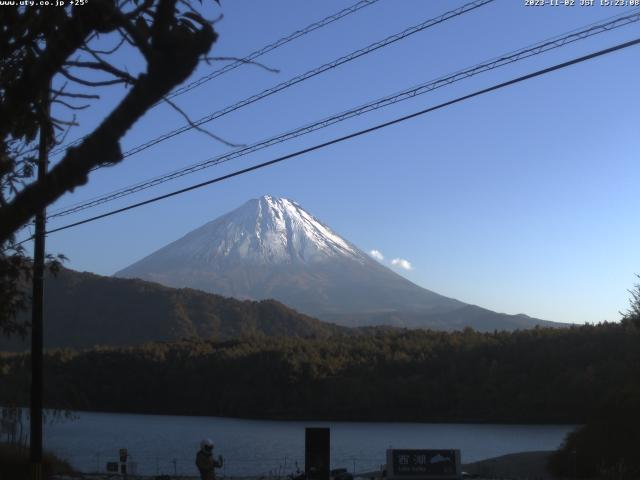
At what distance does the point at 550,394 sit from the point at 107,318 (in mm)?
61244

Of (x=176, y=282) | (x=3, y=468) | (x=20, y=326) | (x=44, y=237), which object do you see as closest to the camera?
(x=20, y=326)

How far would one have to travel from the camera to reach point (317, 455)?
16.1 metres

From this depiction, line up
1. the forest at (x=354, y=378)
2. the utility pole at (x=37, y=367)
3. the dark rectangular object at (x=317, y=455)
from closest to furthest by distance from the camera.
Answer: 1. the utility pole at (x=37, y=367)
2. the dark rectangular object at (x=317, y=455)
3. the forest at (x=354, y=378)

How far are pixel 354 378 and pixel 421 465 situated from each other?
183 ft

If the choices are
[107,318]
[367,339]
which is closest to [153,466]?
[367,339]

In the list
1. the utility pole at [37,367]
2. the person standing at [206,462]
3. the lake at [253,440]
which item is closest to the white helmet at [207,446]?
the person standing at [206,462]

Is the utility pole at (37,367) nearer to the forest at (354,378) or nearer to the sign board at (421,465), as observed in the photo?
the sign board at (421,465)

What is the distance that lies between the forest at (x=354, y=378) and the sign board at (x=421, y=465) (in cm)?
4595

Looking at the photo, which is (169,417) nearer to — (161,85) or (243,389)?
(243,389)

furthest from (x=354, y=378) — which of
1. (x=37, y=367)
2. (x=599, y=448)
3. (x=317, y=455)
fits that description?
(x=37, y=367)

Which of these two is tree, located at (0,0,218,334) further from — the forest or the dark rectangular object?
the forest

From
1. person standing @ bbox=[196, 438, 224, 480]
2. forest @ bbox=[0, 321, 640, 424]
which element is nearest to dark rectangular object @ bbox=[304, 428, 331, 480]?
person standing @ bbox=[196, 438, 224, 480]

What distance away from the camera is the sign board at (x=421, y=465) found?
715 inches

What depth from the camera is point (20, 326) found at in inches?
468
